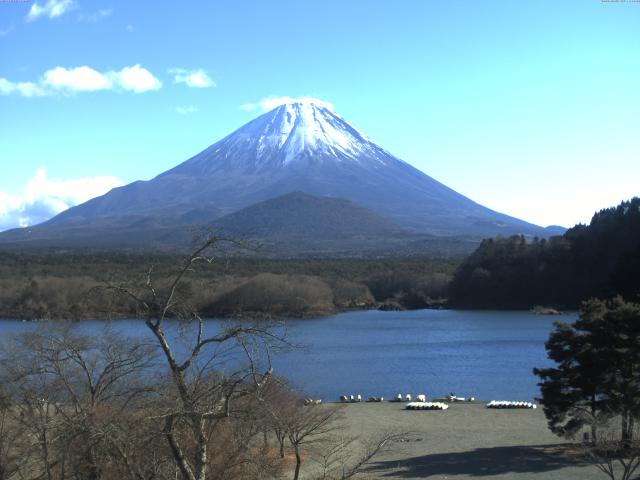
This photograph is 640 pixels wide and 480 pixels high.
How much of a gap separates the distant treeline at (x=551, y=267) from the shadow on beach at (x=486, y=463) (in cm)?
3224

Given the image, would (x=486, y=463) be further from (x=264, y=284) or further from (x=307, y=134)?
(x=307, y=134)

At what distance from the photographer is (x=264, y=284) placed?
4709 centimetres

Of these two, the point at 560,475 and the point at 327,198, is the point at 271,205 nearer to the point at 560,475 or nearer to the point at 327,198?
the point at 327,198

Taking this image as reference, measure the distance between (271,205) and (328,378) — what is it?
74477 mm

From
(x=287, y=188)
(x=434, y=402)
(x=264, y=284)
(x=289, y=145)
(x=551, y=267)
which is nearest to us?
(x=434, y=402)

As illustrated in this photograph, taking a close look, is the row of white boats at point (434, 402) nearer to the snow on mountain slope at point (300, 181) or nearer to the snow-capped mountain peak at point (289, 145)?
the snow on mountain slope at point (300, 181)

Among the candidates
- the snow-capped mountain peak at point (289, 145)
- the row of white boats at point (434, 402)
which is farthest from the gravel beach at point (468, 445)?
the snow-capped mountain peak at point (289, 145)

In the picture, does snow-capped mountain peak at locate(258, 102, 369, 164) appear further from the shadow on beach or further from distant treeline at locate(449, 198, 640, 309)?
the shadow on beach

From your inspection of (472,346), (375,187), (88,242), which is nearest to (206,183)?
(375,187)

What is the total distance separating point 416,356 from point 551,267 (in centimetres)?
2292

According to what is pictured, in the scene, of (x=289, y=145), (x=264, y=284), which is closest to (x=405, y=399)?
(x=264, y=284)

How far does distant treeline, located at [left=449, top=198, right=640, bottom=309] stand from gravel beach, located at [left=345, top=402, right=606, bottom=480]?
28.7m

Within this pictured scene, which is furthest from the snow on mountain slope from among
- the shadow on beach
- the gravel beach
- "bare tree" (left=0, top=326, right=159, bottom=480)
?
"bare tree" (left=0, top=326, right=159, bottom=480)

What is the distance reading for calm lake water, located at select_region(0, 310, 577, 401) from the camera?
2117 centimetres
